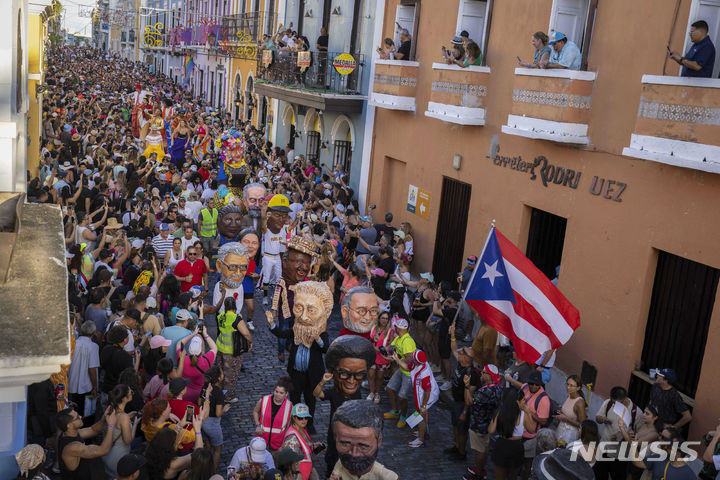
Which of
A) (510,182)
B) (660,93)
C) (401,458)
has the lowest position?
(401,458)

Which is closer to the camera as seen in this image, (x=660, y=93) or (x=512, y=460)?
(x=512, y=460)

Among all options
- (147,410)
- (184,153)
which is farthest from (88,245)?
(184,153)

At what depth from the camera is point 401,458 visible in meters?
8.55

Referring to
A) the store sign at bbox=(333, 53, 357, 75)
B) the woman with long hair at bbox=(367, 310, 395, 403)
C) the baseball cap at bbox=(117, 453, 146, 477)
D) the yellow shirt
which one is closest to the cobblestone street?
the woman with long hair at bbox=(367, 310, 395, 403)

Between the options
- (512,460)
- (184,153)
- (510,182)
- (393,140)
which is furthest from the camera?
(184,153)

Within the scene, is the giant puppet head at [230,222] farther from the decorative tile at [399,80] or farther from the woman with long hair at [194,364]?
the woman with long hair at [194,364]

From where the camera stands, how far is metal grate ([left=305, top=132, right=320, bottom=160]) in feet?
73.8

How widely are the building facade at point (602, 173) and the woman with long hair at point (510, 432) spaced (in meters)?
1.88

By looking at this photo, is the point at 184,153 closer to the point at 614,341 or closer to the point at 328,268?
the point at 328,268

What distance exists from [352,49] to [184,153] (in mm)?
5459

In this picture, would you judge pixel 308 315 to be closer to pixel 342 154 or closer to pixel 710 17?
pixel 710 17

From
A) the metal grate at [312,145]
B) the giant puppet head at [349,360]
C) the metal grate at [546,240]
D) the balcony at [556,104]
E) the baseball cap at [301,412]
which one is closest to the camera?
the baseball cap at [301,412]

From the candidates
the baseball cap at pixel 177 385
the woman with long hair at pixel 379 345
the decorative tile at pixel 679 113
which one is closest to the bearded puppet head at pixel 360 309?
the woman with long hair at pixel 379 345

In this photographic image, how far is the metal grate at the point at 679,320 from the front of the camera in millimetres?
8438
